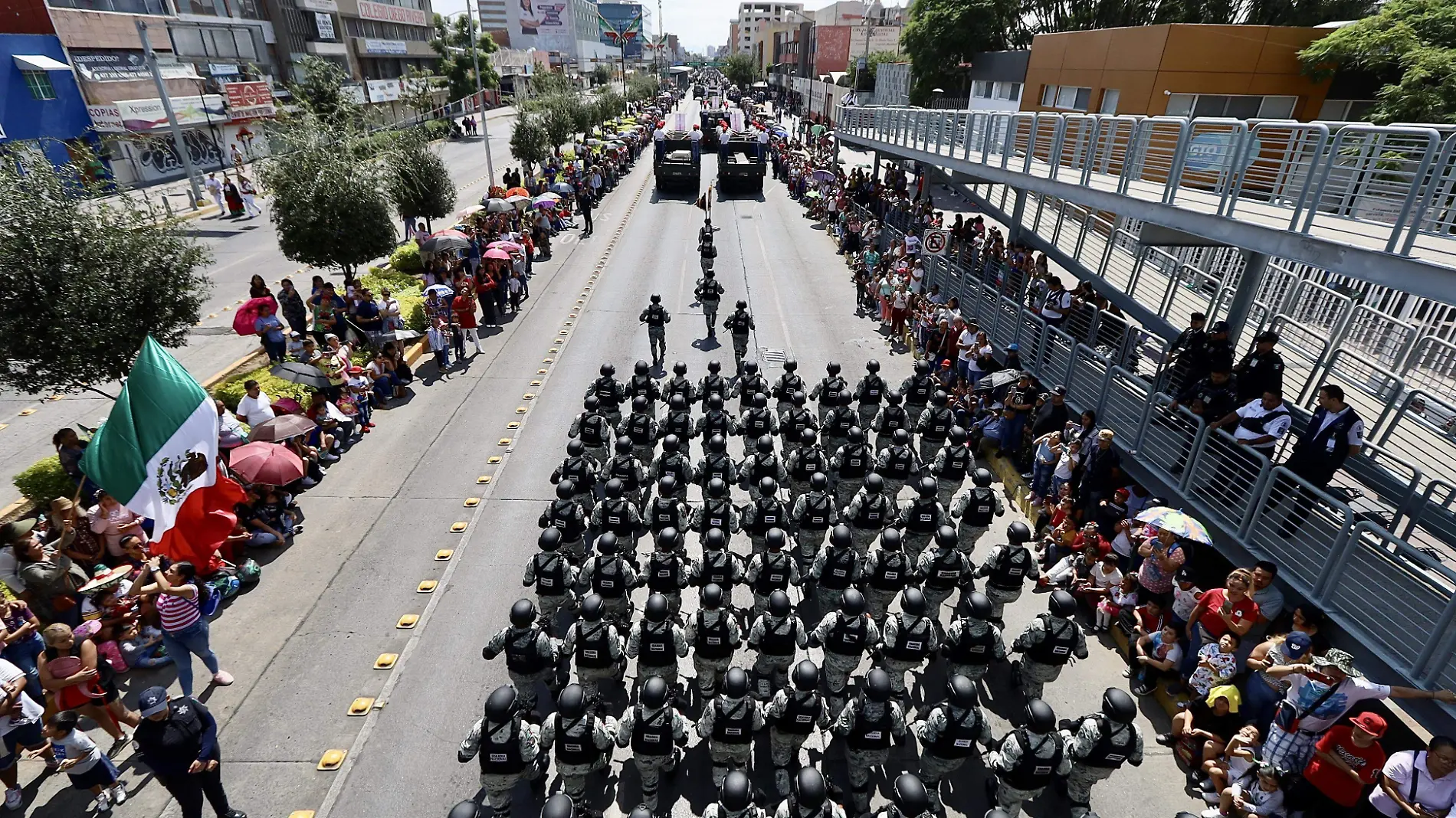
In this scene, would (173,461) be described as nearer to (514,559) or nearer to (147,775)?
(147,775)

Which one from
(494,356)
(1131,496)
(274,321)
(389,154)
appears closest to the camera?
(1131,496)

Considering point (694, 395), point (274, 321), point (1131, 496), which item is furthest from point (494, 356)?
point (1131, 496)

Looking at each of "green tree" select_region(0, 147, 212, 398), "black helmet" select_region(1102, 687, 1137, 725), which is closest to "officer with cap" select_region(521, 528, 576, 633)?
"black helmet" select_region(1102, 687, 1137, 725)

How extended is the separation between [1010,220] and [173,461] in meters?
16.7

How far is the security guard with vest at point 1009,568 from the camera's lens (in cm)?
720

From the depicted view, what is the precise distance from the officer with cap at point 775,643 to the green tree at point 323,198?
1241 cm

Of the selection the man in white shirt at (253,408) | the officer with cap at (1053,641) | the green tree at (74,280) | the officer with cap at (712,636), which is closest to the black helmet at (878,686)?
the officer with cap at (712,636)

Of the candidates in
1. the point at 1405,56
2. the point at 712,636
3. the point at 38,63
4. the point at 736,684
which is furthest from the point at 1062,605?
the point at 38,63

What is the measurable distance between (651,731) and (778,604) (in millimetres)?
1564

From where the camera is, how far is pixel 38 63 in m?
27.5

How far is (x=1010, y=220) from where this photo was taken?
1672 centimetres

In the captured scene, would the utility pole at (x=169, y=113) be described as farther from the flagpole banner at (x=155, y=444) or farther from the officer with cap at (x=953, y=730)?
the officer with cap at (x=953, y=730)

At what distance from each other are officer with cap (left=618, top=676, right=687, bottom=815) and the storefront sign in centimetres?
6884

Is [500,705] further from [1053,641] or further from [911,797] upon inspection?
[1053,641]
